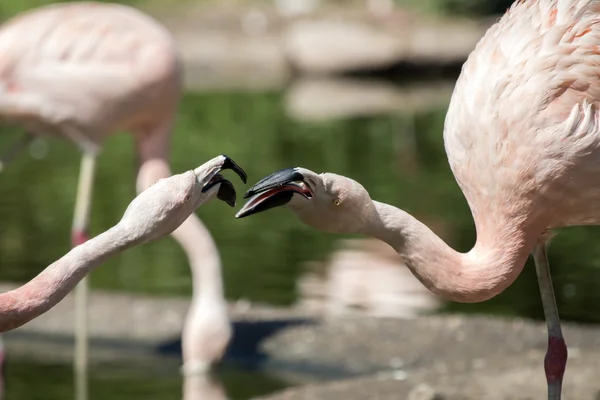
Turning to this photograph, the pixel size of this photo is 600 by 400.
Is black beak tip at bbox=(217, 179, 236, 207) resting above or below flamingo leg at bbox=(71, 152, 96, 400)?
above

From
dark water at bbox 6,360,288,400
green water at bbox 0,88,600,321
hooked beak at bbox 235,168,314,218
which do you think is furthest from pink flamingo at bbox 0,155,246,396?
green water at bbox 0,88,600,321

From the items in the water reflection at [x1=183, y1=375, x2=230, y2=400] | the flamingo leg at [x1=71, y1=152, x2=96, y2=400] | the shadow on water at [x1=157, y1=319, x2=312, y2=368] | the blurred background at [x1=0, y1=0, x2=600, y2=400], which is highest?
the flamingo leg at [x1=71, y1=152, x2=96, y2=400]

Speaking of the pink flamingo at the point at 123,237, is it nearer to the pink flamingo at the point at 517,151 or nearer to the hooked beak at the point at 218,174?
the hooked beak at the point at 218,174

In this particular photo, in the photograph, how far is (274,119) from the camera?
16938 millimetres

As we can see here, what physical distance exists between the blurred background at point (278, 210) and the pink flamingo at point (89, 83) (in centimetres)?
48

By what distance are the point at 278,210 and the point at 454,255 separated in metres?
7.56

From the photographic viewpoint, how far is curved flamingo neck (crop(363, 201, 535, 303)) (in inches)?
164

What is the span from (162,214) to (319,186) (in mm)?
507

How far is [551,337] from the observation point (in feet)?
15.4

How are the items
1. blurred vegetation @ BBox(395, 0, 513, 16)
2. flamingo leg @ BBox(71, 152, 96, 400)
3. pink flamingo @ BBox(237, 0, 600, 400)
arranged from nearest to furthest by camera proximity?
pink flamingo @ BBox(237, 0, 600, 400)
flamingo leg @ BBox(71, 152, 96, 400)
blurred vegetation @ BBox(395, 0, 513, 16)

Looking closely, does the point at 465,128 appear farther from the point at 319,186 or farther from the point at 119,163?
the point at 119,163

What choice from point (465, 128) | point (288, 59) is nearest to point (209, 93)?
point (288, 59)

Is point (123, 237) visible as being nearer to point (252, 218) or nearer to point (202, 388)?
point (202, 388)

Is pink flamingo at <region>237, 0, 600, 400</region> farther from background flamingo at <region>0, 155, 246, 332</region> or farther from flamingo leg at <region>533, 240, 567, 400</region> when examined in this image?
background flamingo at <region>0, 155, 246, 332</region>
